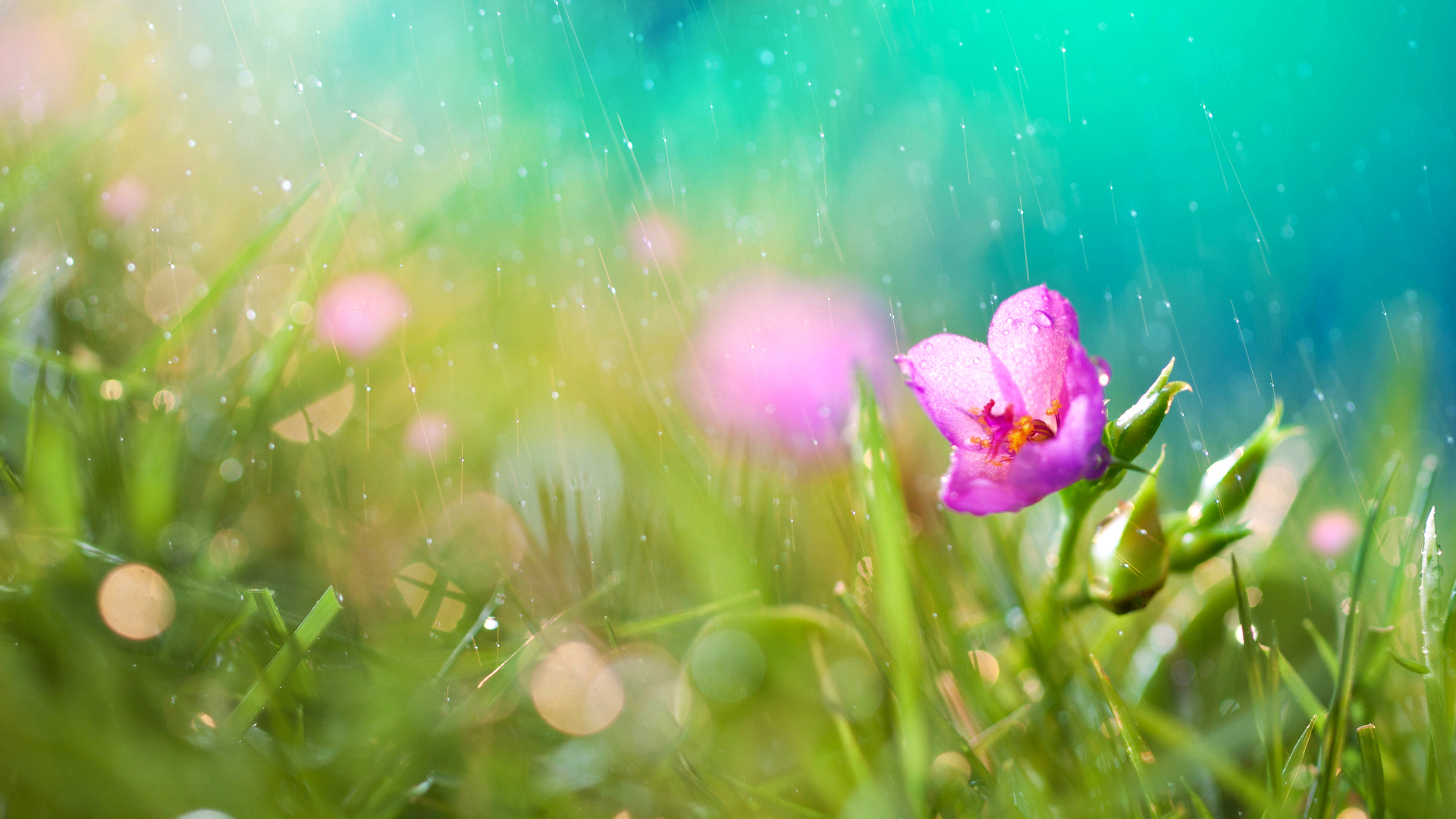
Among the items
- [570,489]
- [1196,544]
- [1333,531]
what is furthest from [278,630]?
[1333,531]

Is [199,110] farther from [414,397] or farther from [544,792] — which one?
[544,792]

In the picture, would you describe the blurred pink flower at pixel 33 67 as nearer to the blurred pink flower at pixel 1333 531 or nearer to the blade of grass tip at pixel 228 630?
the blade of grass tip at pixel 228 630

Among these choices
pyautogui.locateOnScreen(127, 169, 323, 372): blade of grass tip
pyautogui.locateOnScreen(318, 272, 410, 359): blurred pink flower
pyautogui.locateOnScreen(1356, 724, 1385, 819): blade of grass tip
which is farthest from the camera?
pyautogui.locateOnScreen(318, 272, 410, 359): blurred pink flower

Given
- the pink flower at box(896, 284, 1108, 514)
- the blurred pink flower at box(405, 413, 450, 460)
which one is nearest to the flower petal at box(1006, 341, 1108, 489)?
the pink flower at box(896, 284, 1108, 514)

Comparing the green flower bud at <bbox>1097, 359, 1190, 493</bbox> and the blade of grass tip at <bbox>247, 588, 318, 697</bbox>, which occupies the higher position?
the green flower bud at <bbox>1097, 359, 1190, 493</bbox>

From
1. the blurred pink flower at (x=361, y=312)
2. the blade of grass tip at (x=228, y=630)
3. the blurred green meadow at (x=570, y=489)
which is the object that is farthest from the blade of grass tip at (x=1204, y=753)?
the blurred pink flower at (x=361, y=312)

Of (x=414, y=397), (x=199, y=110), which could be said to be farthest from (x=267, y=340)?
(x=199, y=110)

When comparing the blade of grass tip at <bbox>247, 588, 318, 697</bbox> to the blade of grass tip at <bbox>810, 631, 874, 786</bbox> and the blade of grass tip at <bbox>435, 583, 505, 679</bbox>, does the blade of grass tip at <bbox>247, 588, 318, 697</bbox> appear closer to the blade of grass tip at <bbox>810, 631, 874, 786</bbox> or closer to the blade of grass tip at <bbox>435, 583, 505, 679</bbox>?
the blade of grass tip at <bbox>435, 583, 505, 679</bbox>
